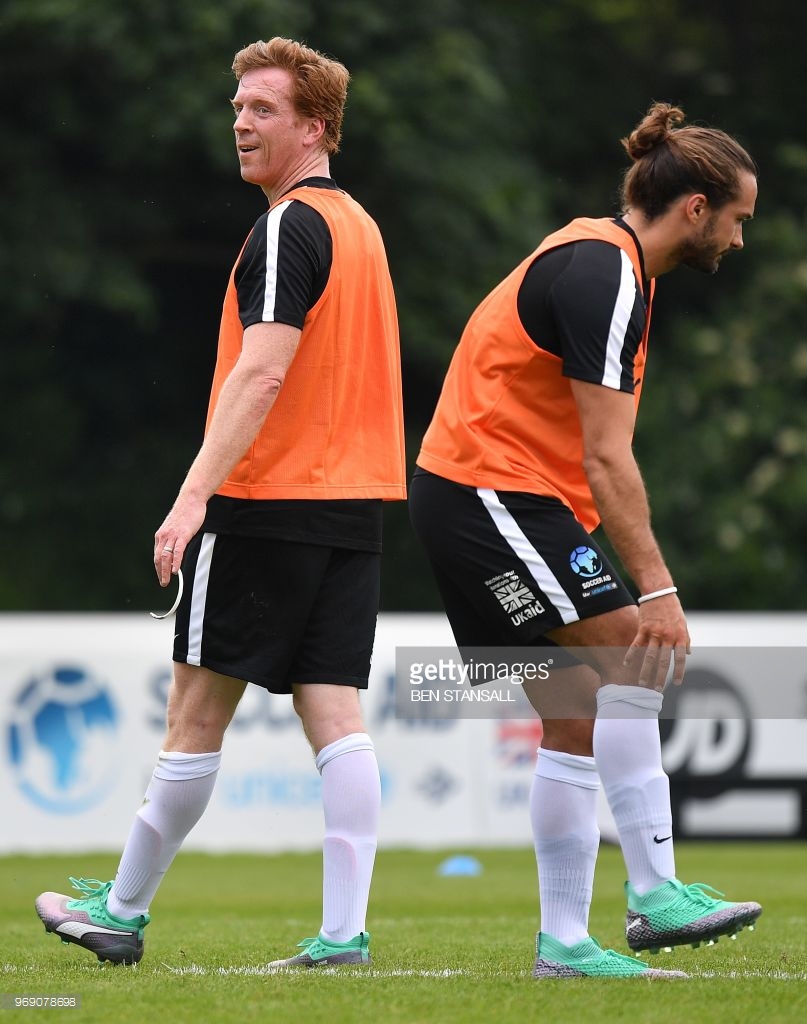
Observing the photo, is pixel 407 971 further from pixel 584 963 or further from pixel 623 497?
pixel 623 497

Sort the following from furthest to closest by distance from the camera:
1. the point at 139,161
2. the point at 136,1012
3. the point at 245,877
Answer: the point at 139,161, the point at 245,877, the point at 136,1012

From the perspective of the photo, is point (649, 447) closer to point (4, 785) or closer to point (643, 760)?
point (4, 785)

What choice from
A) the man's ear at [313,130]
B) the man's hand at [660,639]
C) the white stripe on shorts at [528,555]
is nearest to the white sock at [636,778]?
the man's hand at [660,639]

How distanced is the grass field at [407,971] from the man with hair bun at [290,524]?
0.87 ft

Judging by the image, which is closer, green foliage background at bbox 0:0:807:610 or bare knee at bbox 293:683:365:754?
bare knee at bbox 293:683:365:754

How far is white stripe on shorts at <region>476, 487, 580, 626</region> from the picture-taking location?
418 centimetres

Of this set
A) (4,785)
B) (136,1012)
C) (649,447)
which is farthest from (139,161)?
(136,1012)

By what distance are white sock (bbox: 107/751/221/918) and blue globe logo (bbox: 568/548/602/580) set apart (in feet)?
3.40

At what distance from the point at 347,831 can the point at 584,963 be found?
0.66 metres

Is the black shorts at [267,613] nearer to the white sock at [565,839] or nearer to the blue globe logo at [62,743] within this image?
the white sock at [565,839]

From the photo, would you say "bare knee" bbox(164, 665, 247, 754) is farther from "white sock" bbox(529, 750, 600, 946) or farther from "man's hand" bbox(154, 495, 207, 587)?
"white sock" bbox(529, 750, 600, 946)

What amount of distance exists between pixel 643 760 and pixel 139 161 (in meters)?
13.3

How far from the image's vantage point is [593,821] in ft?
14.3

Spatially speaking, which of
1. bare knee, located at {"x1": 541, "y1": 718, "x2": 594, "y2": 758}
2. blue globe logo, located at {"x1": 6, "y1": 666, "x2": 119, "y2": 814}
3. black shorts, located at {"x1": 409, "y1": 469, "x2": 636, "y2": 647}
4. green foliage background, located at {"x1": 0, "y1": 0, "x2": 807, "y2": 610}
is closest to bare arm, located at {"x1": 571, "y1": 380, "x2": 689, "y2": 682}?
black shorts, located at {"x1": 409, "y1": 469, "x2": 636, "y2": 647}
